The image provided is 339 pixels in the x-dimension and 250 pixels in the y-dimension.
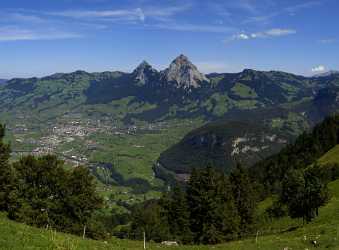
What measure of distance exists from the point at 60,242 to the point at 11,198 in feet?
130

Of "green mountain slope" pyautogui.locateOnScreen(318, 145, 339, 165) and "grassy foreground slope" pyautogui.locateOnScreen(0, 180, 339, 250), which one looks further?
"green mountain slope" pyautogui.locateOnScreen(318, 145, 339, 165)

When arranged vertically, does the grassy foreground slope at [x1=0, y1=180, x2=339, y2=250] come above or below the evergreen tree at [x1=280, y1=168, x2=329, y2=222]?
above

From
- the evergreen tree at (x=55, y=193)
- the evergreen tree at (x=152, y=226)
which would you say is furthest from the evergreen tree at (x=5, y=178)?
the evergreen tree at (x=152, y=226)

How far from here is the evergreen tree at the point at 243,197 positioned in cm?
9379

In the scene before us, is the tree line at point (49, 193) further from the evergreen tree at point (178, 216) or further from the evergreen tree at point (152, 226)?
the evergreen tree at point (152, 226)

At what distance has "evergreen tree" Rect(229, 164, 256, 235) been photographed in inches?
3693

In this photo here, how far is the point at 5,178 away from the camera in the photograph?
6794 cm

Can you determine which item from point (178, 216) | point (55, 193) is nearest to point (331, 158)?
point (178, 216)

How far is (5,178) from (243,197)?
48.4 meters

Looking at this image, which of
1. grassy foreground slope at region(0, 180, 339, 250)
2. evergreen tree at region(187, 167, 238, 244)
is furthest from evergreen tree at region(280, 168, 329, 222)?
grassy foreground slope at region(0, 180, 339, 250)

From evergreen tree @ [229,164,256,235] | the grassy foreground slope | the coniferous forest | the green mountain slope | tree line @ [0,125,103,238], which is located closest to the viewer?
the grassy foreground slope

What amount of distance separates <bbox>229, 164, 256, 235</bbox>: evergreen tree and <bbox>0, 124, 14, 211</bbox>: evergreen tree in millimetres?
46418

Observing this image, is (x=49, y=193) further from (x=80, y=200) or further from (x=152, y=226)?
(x=152, y=226)

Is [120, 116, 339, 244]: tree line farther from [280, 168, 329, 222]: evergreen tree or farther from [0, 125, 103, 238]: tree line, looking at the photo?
[0, 125, 103, 238]: tree line
